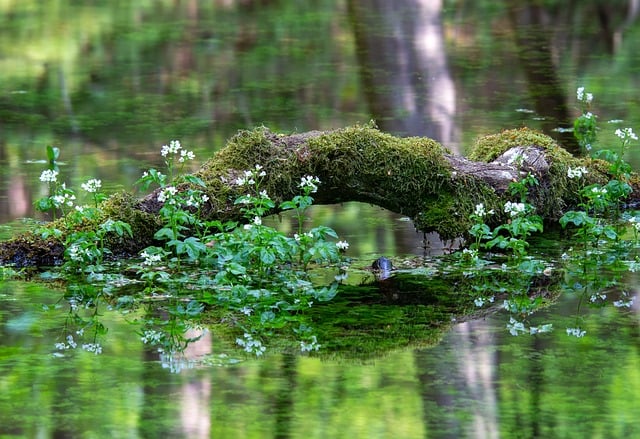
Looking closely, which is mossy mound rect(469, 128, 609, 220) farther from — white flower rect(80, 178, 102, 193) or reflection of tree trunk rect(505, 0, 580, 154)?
white flower rect(80, 178, 102, 193)

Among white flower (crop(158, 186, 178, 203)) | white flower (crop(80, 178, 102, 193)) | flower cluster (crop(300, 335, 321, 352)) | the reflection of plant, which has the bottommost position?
flower cluster (crop(300, 335, 321, 352))

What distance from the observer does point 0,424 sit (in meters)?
4.52

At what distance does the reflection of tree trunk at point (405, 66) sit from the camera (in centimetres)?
1116

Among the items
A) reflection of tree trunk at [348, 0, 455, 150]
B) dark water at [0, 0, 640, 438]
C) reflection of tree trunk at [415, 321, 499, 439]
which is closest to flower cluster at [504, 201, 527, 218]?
dark water at [0, 0, 640, 438]

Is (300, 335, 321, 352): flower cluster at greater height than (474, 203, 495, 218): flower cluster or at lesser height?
lesser

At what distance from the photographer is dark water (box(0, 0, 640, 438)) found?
4621 mm

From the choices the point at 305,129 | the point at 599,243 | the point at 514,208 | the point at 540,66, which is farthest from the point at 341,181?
the point at 540,66

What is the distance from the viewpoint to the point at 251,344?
538 centimetres

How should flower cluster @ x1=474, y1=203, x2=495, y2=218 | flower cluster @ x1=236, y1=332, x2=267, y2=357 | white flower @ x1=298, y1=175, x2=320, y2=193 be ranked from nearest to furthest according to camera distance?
flower cluster @ x1=236, y1=332, x2=267, y2=357 → white flower @ x1=298, y1=175, x2=320, y2=193 → flower cluster @ x1=474, y1=203, x2=495, y2=218

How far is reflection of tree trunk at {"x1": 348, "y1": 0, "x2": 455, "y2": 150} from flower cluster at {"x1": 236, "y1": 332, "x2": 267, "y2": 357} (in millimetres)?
4829

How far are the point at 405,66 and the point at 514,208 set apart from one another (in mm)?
7786

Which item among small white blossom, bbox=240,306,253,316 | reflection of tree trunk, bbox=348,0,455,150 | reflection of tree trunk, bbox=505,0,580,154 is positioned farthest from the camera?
reflection of tree trunk, bbox=348,0,455,150

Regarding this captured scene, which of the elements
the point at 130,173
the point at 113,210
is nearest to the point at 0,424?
the point at 113,210

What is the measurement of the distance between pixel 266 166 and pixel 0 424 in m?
2.82
